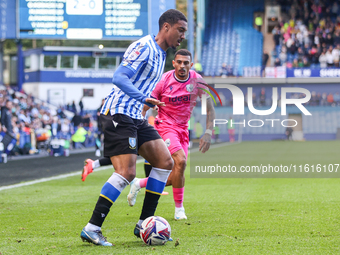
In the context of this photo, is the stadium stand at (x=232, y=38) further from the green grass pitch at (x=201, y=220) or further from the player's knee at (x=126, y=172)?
the player's knee at (x=126, y=172)

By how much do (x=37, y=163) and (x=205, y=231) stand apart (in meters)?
11.6

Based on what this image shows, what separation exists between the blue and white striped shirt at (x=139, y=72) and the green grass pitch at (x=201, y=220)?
3.94 ft

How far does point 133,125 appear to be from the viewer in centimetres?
475

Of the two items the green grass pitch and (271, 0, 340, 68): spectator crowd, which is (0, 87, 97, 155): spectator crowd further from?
(271, 0, 340, 68): spectator crowd

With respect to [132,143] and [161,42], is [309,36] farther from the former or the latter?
[132,143]

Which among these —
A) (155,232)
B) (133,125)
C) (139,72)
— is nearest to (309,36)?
→ (139,72)

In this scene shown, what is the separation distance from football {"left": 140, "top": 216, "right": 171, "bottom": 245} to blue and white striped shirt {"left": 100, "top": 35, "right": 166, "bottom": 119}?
0.97 meters

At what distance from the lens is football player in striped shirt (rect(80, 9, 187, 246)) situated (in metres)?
4.55

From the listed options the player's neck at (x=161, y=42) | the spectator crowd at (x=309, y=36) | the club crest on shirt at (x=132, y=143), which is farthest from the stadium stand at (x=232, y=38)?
the club crest on shirt at (x=132, y=143)

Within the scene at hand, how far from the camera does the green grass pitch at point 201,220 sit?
4465 mm

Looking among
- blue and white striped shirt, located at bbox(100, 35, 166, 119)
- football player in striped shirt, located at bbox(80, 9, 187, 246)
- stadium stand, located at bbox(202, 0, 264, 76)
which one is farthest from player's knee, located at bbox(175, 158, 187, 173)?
stadium stand, located at bbox(202, 0, 264, 76)

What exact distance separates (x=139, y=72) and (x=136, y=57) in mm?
161

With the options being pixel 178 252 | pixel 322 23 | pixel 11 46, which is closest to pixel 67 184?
pixel 178 252

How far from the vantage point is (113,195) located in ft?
15.1
